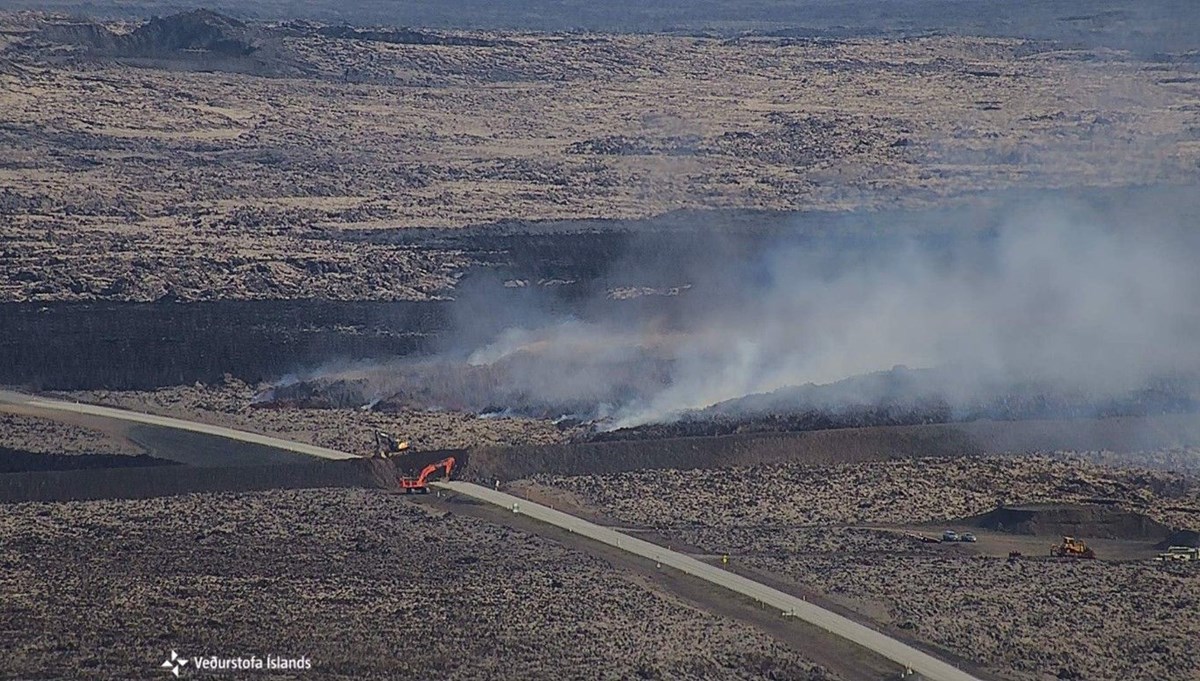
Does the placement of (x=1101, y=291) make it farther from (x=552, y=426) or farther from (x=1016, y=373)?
(x=552, y=426)

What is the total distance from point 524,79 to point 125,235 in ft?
181

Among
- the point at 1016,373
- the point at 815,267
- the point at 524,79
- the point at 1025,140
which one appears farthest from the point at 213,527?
the point at 524,79

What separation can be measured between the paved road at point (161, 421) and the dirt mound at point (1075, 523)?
1992 cm

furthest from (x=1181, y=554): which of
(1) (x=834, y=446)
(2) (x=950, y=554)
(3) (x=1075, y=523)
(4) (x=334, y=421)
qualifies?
(4) (x=334, y=421)

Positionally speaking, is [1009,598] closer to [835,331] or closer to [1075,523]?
[1075,523]

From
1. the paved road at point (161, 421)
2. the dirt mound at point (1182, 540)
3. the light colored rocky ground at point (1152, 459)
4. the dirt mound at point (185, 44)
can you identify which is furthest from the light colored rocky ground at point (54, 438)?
the dirt mound at point (185, 44)

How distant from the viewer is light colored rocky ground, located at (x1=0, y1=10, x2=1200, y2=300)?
305 ft

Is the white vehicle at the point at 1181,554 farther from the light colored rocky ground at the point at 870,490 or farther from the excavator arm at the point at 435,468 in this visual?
the excavator arm at the point at 435,468

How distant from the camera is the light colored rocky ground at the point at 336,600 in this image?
43094 millimetres

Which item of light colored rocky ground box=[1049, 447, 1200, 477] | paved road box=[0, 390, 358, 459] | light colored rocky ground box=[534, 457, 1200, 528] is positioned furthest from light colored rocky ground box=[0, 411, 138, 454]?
light colored rocky ground box=[1049, 447, 1200, 477]

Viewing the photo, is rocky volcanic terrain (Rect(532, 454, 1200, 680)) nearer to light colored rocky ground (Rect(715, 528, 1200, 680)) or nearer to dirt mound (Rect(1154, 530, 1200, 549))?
light colored rocky ground (Rect(715, 528, 1200, 680))

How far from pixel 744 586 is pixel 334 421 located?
21.4 metres

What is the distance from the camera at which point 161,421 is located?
6569cm

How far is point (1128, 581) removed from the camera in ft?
163
